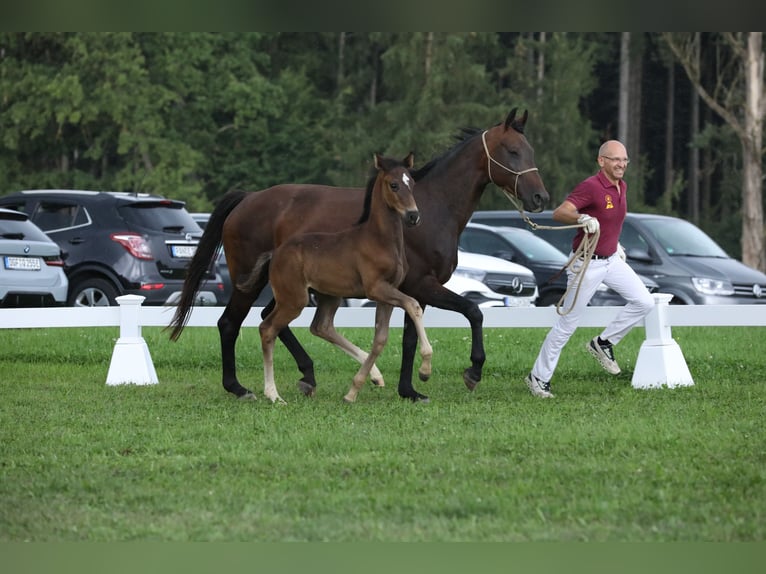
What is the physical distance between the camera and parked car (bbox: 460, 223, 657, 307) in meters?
19.8

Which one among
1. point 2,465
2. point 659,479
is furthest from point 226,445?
point 659,479

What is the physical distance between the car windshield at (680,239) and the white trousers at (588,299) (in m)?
10.2

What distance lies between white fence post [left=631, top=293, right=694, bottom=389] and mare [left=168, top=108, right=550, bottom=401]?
1.66m

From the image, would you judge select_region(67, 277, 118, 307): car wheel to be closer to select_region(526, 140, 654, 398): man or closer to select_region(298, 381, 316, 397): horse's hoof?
select_region(298, 381, 316, 397): horse's hoof

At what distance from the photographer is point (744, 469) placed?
6.66 meters

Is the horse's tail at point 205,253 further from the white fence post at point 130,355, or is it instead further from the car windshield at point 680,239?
the car windshield at point 680,239

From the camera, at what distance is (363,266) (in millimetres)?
9695

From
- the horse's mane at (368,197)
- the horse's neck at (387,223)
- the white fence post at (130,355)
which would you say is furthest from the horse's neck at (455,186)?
the white fence post at (130,355)

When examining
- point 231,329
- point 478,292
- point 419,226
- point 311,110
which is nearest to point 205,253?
point 231,329

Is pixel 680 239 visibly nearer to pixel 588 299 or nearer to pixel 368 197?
pixel 588 299

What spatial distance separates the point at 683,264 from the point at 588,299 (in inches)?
406

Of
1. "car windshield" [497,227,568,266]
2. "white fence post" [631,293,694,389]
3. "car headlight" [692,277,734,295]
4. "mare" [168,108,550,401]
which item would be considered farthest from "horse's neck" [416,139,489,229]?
"car headlight" [692,277,734,295]

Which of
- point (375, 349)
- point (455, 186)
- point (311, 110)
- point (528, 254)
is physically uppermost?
point (455, 186)

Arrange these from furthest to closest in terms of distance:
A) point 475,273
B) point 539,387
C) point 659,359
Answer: point 475,273
point 659,359
point 539,387
